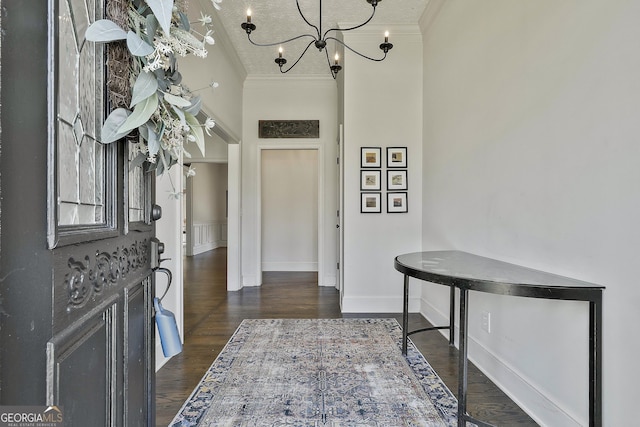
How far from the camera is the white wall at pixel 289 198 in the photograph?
635 centimetres

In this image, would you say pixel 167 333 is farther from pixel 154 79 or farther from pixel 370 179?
pixel 370 179

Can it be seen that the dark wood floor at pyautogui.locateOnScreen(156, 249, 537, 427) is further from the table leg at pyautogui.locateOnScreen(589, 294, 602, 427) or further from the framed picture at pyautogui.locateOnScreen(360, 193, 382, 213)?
the framed picture at pyautogui.locateOnScreen(360, 193, 382, 213)

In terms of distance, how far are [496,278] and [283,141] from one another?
151 inches

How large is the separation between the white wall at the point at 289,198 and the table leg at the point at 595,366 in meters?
5.13

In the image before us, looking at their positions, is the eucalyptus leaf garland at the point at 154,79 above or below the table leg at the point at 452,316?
above

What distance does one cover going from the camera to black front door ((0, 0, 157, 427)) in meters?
0.53

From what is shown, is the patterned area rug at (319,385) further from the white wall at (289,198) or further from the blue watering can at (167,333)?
the white wall at (289,198)

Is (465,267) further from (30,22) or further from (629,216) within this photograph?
(30,22)

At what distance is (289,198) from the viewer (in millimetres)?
6414

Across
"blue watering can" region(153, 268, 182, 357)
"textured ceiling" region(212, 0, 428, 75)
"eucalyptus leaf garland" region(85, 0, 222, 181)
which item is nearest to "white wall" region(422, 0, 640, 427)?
"textured ceiling" region(212, 0, 428, 75)

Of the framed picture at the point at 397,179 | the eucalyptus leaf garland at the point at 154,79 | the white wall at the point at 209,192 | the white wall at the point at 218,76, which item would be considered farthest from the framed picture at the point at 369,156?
the white wall at the point at 209,192

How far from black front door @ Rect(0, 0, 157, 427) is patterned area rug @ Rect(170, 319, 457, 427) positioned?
1069 millimetres

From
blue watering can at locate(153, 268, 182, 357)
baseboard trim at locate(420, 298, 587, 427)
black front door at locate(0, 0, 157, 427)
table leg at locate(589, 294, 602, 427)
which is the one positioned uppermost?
black front door at locate(0, 0, 157, 427)

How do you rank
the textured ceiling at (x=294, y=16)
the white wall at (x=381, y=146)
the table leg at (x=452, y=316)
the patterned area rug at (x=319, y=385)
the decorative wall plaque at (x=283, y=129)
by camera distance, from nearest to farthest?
the patterned area rug at (x=319, y=385) < the table leg at (x=452, y=316) < the textured ceiling at (x=294, y=16) < the white wall at (x=381, y=146) < the decorative wall plaque at (x=283, y=129)
